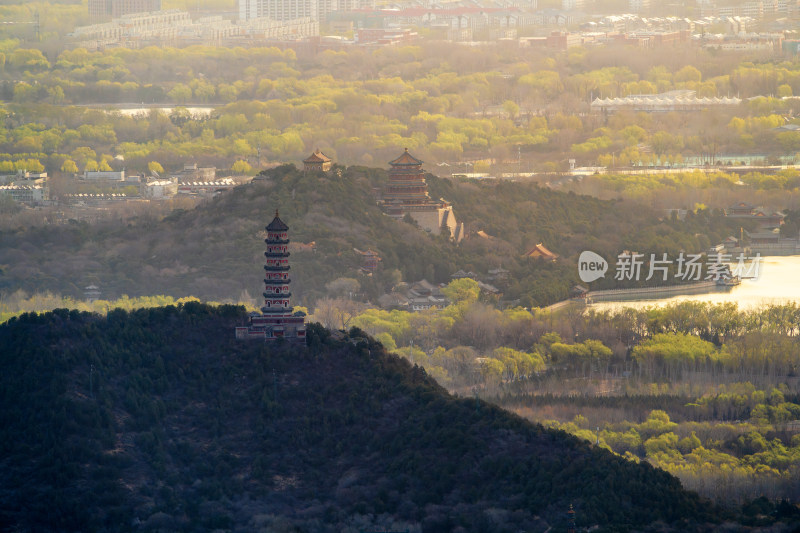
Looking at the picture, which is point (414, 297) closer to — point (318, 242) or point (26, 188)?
point (318, 242)

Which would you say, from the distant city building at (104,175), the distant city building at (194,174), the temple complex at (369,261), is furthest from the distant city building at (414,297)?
the distant city building at (104,175)

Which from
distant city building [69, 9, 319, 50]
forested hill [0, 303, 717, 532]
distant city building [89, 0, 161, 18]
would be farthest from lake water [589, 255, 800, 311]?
distant city building [89, 0, 161, 18]

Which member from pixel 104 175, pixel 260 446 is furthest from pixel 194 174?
pixel 260 446

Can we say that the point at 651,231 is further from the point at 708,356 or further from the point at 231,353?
the point at 231,353

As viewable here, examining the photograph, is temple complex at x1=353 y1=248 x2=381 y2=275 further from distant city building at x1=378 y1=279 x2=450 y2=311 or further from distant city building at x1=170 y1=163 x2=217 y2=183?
distant city building at x1=170 y1=163 x2=217 y2=183

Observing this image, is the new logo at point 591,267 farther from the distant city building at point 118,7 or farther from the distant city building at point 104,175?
the distant city building at point 118,7

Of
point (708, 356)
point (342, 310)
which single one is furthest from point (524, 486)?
point (342, 310)
